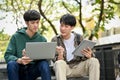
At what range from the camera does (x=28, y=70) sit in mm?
4211

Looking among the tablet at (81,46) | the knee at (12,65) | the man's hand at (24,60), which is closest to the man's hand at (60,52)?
the tablet at (81,46)

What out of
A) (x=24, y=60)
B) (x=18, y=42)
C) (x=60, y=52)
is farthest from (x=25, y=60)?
(x=60, y=52)

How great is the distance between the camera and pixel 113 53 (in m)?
A: 6.73

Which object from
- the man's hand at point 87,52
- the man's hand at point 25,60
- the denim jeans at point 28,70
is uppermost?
the man's hand at point 87,52

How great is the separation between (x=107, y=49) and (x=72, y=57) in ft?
8.44

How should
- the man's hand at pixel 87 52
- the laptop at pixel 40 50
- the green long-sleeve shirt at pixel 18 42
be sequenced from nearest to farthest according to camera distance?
the laptop at pixel 40 50 → the green long-sleeve shirt at pixel 18 42 → the man's hand at pixel 87 52

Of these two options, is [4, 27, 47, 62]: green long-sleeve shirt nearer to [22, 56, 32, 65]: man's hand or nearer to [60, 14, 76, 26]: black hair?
[22, 56, 32, 65]: man's hand

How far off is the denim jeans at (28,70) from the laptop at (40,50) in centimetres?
10

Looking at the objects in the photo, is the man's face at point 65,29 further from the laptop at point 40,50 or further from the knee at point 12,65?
the knee at point 12,65

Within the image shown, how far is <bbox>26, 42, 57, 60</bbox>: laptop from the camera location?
3.94 meters

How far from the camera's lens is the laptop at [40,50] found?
3.94 metres

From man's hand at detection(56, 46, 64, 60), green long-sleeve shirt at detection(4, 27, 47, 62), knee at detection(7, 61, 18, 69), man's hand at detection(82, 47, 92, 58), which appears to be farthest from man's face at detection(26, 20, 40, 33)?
man's hand at detection(82, 47, 92, 58)

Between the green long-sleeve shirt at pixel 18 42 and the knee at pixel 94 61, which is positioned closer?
the green long-sleeve shirt at pixel 18 42

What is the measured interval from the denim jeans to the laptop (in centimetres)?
10
